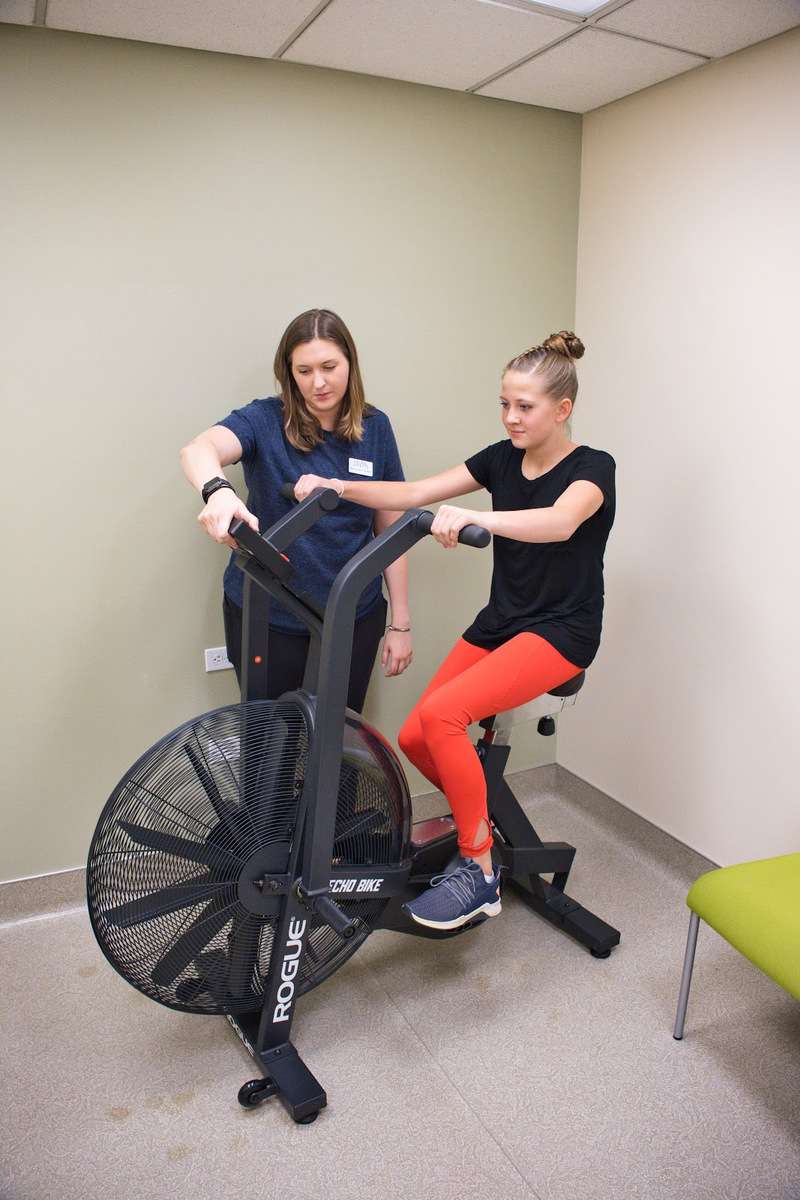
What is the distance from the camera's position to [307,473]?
2469 millimetres

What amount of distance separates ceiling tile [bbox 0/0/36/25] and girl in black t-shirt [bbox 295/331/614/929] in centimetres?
121

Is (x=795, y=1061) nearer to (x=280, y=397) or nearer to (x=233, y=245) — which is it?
(x=280, y=397)

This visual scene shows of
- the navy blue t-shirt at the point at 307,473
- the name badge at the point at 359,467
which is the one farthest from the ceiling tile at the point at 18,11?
the name badge at the point at 359,467

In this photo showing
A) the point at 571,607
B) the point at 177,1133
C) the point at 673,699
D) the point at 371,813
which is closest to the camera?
Answer: the point at 177,1133

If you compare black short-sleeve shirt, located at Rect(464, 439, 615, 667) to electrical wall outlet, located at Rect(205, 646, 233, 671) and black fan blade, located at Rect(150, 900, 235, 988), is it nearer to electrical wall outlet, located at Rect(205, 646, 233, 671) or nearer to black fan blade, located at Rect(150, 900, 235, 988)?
electrical wall outlet, located at Rect(205, 646, 233, 671)

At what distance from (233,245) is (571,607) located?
1.38 m

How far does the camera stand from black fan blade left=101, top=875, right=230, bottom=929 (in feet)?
6.27

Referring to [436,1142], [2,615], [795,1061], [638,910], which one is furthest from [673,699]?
[2,615]

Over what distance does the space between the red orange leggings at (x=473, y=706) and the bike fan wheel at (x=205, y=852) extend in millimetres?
256

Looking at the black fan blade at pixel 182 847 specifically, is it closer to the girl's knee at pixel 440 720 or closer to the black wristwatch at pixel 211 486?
the girl's knee at pixel 440 720

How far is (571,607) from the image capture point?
239 centimetres

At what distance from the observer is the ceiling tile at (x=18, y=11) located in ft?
6.86

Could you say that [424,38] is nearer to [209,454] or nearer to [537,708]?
[209,454]

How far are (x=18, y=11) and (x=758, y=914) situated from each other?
8.54ft
